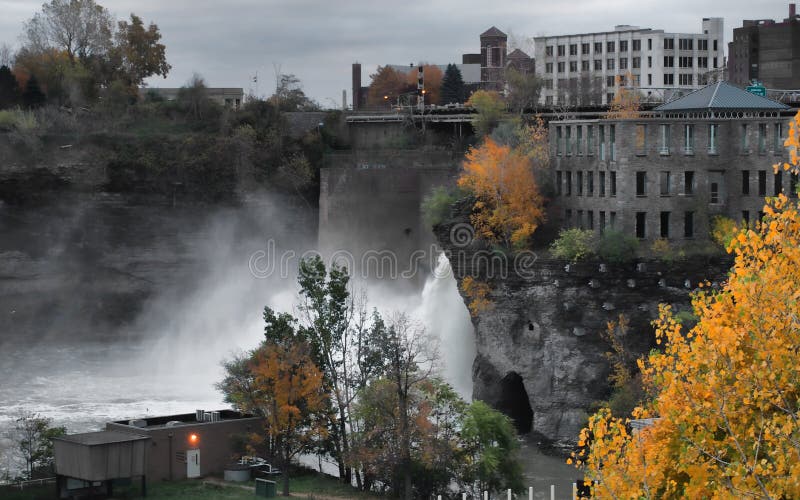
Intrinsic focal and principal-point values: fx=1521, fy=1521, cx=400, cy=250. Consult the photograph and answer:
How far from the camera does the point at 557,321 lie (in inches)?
2955

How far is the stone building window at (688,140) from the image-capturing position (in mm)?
76394

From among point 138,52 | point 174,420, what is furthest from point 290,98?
point 174,420

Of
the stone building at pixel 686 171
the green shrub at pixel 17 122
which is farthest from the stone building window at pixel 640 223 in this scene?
the green shrub at pixel 17 122

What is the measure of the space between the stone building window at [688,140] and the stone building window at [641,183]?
240 cm

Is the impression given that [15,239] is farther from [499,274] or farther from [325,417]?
[325,417]

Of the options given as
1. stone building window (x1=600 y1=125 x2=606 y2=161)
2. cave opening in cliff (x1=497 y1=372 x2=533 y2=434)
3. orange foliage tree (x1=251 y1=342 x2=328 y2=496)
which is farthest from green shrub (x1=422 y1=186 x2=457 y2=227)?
orange foliage tree (x1=251 y1=342 x2=328 y2=496)

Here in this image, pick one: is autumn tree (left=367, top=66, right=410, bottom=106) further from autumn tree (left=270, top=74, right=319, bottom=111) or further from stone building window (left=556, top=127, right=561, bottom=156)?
stone building window (left=556, top=127, right=561, bottom=156)

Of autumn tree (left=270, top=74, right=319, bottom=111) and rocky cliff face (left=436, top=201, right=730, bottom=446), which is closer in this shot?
rocky cliff face (left=436, top=201, right=730, bottom=446)

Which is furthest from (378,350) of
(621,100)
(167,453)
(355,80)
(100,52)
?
(355,80)

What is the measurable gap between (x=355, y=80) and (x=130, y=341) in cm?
5716

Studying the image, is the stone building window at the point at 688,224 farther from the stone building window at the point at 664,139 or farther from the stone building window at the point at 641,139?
the stone building window at the point at 641,139

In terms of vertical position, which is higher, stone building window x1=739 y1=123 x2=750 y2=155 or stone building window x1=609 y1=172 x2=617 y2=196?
stone building window x1=739 y1=123 x2=750 y2=155

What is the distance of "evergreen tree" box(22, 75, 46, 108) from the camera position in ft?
383

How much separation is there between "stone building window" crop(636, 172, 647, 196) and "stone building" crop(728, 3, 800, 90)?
4374cm
